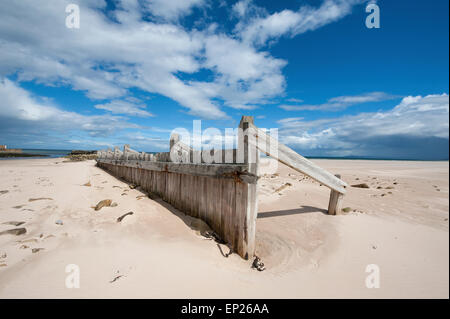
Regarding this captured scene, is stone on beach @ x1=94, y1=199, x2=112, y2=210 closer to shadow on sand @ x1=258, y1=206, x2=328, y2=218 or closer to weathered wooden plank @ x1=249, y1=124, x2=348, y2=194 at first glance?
shadow on sand @ x1=258, y1=206, x2=328, y2=218

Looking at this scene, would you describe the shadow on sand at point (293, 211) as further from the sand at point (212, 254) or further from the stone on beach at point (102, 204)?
the stone on beach at point (102, 204)

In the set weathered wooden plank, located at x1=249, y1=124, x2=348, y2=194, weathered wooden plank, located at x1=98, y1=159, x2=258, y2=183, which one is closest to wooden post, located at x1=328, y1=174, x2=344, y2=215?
weathered wooden plank, located at x1=249, y1=124, x2=348, y2=194

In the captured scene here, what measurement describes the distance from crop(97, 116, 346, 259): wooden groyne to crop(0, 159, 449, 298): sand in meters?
0.31

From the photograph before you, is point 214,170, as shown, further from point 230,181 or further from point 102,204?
point 102,204

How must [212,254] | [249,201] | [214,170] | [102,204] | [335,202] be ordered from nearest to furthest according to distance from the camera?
[249,201], [212,254], [214,170], [335,202], [102,204]

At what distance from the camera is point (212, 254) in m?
3.07

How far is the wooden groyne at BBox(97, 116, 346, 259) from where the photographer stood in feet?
9.87

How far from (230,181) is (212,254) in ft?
3.80

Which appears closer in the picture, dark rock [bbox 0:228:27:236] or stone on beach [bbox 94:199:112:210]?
dark rock [bbox 0:228:27:236]

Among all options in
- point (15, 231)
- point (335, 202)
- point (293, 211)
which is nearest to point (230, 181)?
point (293, 211)

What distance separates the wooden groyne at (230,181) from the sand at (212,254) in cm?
31

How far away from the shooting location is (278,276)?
263 cm

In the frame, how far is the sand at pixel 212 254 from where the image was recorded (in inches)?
86.2

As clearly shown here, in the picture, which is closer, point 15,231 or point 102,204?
point 15,231
